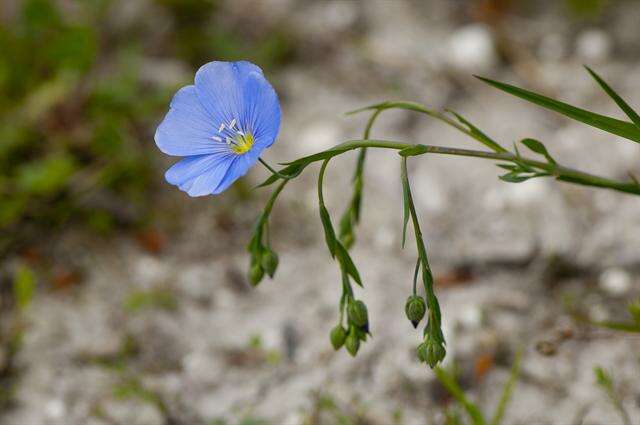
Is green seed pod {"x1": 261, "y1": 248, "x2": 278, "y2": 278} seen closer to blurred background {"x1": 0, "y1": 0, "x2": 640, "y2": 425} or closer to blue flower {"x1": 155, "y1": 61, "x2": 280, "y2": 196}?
blue flower {"x1": 155, "y1": 61, "x2": 280, "y2": 196}

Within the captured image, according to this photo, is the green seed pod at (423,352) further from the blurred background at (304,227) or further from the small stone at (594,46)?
the small stone at (594,46)

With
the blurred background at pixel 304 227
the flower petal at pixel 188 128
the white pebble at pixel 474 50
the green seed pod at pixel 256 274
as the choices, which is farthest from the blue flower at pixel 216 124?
the white pebble at pixel 474 50

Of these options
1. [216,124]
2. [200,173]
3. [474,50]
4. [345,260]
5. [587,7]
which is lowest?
[345,260]

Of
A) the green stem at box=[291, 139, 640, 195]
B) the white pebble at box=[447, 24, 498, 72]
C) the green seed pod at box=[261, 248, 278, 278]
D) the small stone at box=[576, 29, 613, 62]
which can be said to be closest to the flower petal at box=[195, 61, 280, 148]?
the green stem at box=[291, 139, 640, 195]

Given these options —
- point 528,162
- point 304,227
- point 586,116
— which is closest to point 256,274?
point 528,162

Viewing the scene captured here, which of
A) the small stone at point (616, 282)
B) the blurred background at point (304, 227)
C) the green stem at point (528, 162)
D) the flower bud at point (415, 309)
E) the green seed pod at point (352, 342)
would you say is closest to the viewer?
the green stem at point (528, 162)

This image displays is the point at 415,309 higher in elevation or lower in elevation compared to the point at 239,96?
lower

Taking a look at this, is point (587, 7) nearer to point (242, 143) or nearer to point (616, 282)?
point (616, 282)
